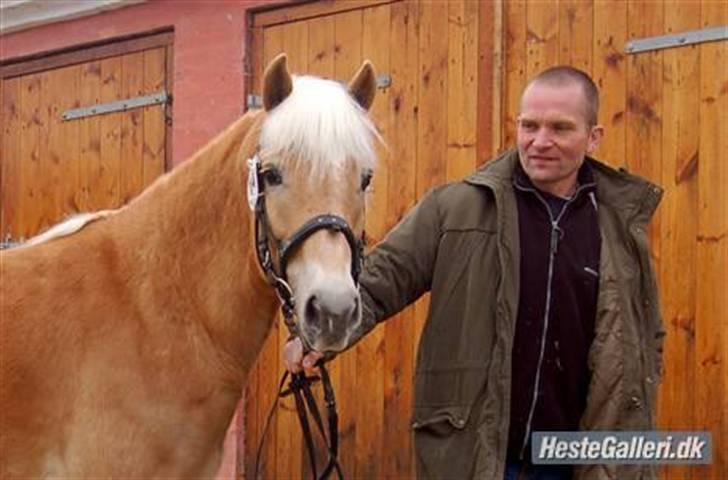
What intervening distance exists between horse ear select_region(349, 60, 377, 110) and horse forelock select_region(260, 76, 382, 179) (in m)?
0.12

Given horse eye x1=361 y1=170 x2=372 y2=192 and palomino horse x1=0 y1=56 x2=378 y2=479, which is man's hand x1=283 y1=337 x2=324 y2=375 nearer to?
palomino horse x1=0 y1=56 x2=378 y2=479

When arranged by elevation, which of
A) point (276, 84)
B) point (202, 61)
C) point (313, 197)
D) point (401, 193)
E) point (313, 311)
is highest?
point (202, 61)

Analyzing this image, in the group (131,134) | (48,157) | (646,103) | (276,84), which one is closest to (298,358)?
(276,84)

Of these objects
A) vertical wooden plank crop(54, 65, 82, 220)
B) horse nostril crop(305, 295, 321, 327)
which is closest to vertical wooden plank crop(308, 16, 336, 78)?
vertical wooden plank crop(54, 65, 82, 220)

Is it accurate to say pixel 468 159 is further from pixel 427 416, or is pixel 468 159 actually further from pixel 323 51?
pixel 427 416

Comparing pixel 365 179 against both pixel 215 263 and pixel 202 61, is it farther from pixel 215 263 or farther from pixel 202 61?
pixel 202 61

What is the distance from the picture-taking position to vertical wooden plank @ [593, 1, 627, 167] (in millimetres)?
4848

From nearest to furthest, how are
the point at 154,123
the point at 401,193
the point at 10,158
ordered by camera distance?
the point at 401,193 → the point at 154,123 → the point at 10,158

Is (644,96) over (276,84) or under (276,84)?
over

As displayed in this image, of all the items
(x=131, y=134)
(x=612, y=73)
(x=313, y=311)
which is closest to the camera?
(x=313, y=311)

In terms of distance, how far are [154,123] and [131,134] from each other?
205 millimetres

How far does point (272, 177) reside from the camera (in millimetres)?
2973

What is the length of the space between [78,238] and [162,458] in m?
0.67

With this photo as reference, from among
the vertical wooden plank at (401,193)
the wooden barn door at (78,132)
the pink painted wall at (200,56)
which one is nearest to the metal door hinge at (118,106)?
the wooden barn door at (78,132)
